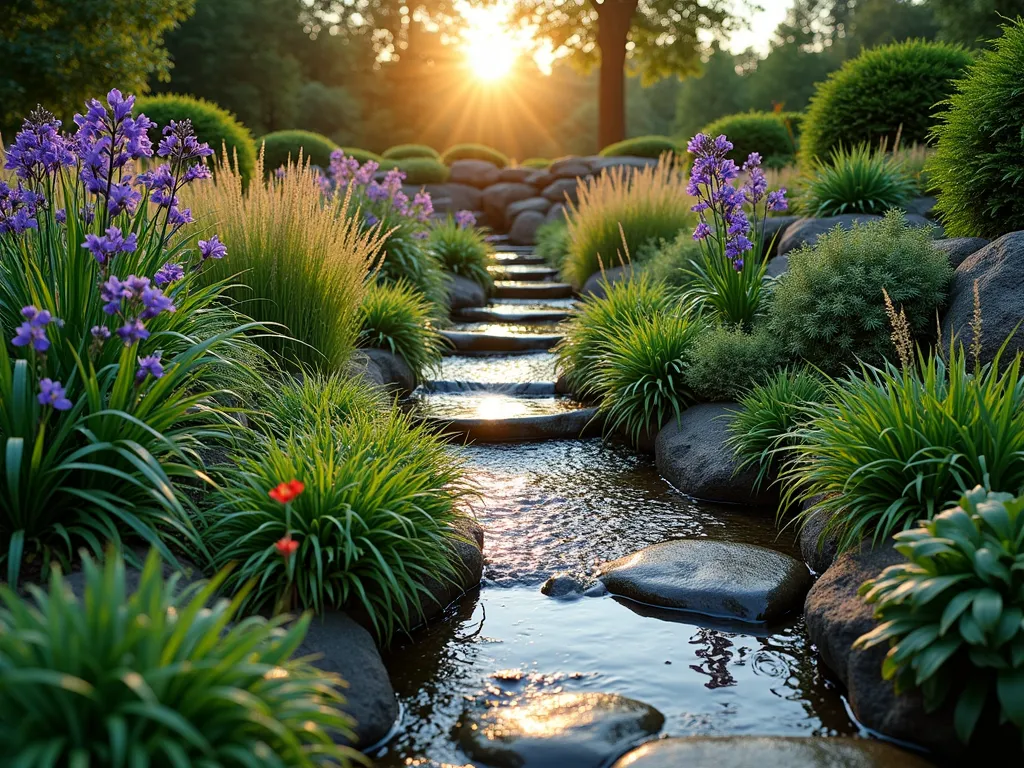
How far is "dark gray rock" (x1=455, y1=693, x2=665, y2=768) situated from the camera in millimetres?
2729

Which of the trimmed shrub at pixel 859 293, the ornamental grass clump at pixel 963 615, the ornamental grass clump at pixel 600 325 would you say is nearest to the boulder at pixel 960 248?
the trimmed shrub at pixel 859 293

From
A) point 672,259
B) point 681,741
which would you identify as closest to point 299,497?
point 681,741

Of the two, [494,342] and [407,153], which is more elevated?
[407,153]

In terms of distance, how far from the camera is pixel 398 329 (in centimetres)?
745

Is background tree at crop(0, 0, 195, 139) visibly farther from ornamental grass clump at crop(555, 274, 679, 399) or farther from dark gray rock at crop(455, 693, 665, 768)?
dark gray rock at crop(455, 693, 665, 768)

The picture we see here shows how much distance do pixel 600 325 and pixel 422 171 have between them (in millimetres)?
16388

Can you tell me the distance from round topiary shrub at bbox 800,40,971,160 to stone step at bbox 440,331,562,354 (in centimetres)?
447

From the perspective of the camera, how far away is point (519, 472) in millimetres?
A: 5734

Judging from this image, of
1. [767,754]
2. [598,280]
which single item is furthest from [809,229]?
[767,754]

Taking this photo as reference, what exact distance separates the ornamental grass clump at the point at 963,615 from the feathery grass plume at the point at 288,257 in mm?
3629

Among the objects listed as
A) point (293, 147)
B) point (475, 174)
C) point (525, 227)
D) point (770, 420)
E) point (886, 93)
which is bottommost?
point (770, 420)

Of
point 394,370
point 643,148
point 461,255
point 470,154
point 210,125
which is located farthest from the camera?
point 470,154

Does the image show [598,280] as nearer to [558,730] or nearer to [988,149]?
[988,149]

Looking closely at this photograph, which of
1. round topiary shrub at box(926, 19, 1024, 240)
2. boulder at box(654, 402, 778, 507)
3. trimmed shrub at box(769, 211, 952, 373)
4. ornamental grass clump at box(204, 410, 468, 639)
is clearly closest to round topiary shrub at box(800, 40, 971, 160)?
round topiary shrub at box(926, 19, 1024, 240)
